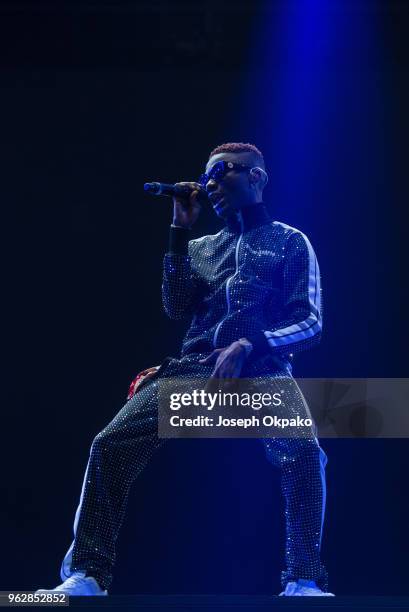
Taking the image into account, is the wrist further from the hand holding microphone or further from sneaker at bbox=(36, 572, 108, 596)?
sneaker at bbox=(36, 572, 108, 596)

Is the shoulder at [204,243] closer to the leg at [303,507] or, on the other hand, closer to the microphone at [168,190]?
the microphone at [168,190]

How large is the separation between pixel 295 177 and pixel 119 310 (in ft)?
2.87

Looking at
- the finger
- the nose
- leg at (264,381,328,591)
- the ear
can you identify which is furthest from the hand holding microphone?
leg at (264,381,328,591)

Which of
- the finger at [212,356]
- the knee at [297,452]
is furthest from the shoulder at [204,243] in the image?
the knee at [297,452]

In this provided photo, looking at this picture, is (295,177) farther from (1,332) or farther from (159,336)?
(1,332)

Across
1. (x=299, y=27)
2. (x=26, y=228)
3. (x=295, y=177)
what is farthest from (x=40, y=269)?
(x=299, y=27)

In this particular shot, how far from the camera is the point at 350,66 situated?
3.97 metres

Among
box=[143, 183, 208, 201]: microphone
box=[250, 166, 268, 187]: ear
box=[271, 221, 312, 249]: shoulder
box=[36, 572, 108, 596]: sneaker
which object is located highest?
box=[250, 166, 268, 187]: ear

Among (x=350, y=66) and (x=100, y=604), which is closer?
(x=100, y=604)

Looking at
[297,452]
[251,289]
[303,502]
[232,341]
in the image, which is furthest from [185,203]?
[303,502]

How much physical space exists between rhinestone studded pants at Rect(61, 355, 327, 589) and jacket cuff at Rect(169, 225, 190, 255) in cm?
42

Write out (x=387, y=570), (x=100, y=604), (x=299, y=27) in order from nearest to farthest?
(x=100, y=604) → (x=387, y=570) → (x=299, y=27)

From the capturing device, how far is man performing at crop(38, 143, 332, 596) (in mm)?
2594

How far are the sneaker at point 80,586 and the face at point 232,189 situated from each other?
1.14m
